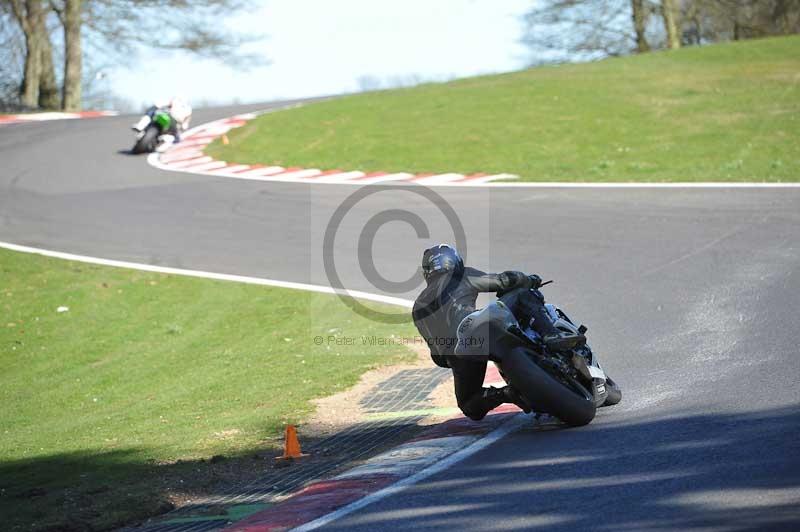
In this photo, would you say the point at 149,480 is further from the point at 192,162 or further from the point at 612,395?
the point at 192,162

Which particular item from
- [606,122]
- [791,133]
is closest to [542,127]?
[606,122]

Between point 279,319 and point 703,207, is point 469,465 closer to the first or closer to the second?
point 279,319

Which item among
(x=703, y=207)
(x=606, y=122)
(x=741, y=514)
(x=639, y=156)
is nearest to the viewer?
(x=741, y=514)

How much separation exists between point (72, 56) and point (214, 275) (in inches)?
1211

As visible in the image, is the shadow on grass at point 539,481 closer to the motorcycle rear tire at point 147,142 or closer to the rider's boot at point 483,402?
the rider's boot at point 483,402

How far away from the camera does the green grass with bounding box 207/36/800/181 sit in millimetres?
20500

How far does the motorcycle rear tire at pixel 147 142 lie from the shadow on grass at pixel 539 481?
18173 mm

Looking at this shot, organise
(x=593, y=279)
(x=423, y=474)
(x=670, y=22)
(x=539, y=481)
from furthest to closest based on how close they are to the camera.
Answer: (x=670, y=22) < (x=593, y=279) < (x=423, y=474) < (x=539, y=481)

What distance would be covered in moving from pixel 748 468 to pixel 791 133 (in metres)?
17.1

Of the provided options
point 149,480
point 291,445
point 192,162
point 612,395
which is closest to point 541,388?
point 612,395

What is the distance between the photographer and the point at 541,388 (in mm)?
6984

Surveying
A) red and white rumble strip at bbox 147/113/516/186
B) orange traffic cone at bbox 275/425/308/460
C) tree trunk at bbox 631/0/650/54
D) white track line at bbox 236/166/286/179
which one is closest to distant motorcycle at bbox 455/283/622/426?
orange traffic cone at bbox 275/425/308/460

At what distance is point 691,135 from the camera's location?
2253 centimetres

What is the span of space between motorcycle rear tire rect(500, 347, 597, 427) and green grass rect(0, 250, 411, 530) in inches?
79.9
